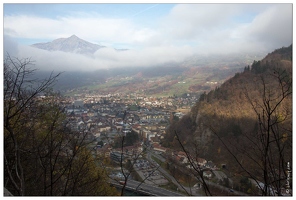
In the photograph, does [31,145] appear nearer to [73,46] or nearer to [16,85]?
[16,85]

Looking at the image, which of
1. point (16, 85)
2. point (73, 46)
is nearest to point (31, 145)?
point (16, 85)

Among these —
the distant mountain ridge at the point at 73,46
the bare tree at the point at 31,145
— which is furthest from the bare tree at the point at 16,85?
the distant mountain ridge at the point at 73,46

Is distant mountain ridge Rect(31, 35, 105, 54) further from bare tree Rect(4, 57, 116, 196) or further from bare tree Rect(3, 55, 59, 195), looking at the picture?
bare tree Rect(3, 55, 59, 195)

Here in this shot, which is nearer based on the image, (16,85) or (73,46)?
(16,85)

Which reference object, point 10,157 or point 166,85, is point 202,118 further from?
point 10,157

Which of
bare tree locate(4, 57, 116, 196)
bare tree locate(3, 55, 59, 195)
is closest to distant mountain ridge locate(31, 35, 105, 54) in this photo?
bare tree locate(4, 57, 116, 196)

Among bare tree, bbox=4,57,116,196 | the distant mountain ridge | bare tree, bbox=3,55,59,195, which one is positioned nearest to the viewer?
bare tree, bbox=4,57,116,196

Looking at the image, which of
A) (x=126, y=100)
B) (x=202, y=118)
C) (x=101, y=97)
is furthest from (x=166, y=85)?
(x=101, y=97)

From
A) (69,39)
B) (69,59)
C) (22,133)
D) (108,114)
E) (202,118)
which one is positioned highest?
(69,39)
